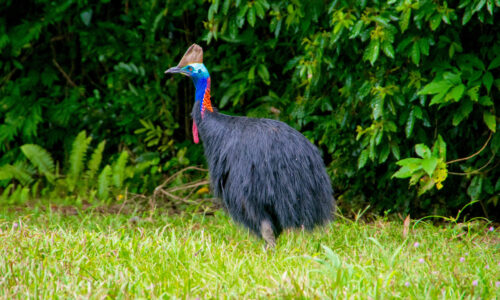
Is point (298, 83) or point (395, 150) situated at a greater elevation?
point (298, 83)

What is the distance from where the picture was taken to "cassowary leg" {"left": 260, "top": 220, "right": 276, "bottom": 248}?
12.9ft

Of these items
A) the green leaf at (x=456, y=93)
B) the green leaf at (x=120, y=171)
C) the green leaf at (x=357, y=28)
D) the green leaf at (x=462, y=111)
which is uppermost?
the green leaf at (x=357, y=28)

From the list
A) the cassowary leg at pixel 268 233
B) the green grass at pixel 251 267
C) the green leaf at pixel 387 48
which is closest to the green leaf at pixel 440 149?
the green grass at pixel 251 267

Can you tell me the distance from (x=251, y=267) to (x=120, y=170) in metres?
3.33

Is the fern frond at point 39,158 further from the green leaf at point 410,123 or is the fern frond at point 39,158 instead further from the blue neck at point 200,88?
the green leaf at point 410,123

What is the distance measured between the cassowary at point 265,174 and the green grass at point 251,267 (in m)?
0.16

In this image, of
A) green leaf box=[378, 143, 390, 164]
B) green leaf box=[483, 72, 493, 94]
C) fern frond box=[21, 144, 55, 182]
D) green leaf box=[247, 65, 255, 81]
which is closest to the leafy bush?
fern frond box=[21, 144, 55, 182]

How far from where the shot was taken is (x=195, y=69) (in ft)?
13.9

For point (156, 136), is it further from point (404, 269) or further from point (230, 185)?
point (404, 269)

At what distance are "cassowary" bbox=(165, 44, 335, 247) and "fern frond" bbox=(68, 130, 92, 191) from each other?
107 inches

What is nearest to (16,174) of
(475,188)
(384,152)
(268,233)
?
(268,233)

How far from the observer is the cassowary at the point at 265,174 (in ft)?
12.7

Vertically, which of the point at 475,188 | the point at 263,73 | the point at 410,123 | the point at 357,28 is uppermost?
the point at 357,28

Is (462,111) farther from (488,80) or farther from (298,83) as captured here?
(298,83)
